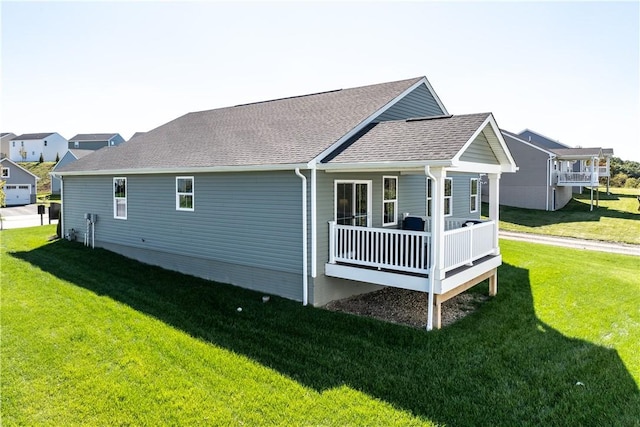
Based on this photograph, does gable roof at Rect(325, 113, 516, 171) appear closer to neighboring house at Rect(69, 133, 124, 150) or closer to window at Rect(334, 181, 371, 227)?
window at Rect(334, 181, 371, 227)

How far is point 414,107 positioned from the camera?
12641 mm

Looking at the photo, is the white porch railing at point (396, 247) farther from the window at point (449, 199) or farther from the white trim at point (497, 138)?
the window at point (449, 199)

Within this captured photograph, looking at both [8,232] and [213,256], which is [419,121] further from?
[8,232]

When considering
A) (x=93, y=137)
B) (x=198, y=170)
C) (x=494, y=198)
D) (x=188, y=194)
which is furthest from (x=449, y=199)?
(x=93, y=137)

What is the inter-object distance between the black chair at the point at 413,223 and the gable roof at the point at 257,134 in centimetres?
295

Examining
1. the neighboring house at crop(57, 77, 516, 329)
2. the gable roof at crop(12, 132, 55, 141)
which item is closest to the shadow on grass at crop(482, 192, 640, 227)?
the neighboring house at crop(57, 77, 516, 329)

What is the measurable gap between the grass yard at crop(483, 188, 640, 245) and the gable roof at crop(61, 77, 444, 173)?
17069mm

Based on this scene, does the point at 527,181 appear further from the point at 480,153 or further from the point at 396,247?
the point at 396,247

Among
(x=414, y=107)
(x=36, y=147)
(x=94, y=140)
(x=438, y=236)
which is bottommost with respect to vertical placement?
(x=438, y=236)

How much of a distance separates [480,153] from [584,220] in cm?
2359

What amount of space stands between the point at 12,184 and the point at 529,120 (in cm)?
5671

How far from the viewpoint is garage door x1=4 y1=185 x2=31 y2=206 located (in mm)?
41794

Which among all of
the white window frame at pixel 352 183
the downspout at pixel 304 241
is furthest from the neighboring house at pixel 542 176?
the downspout at pixel 304 241

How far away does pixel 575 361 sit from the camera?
6777 mm
